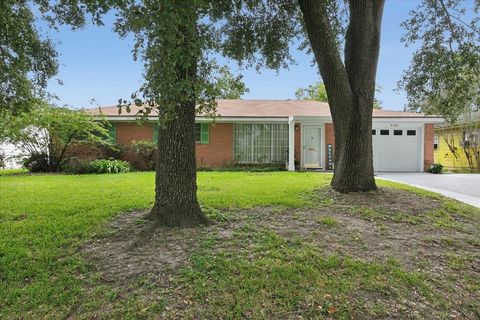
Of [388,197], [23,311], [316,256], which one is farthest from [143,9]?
[388,197]

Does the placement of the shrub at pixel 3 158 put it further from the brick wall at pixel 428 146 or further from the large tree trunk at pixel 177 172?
the brick wall at pixel 428 146

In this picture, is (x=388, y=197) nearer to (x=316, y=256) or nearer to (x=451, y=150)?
(x=316, y=256)

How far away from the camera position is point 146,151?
15562 millimetres

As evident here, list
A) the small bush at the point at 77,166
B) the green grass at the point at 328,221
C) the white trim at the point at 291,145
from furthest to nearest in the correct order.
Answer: the white trim at the point at 291,145 < the small bush at the point at 77,166 < the green grass at the point at 328,221

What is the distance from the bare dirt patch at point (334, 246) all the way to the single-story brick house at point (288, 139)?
10.3m

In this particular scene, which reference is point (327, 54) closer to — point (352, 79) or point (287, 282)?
point (352, 79)

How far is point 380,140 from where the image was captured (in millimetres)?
17031

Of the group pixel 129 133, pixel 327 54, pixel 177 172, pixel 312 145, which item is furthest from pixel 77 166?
pixel 327 54

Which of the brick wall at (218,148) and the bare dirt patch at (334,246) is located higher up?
the brick wall at (218,148)

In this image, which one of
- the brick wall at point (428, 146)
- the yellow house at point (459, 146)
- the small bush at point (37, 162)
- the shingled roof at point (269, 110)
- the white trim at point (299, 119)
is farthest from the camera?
the yellow house at point (459, 146)

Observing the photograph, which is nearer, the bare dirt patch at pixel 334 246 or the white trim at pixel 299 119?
the bare dirt patch at pixel 334 246

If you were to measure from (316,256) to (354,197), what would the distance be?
3.46 meters

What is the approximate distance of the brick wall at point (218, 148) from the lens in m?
16.5

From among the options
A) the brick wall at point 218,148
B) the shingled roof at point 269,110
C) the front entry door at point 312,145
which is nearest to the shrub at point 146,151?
the shingled roof at point 269,110
